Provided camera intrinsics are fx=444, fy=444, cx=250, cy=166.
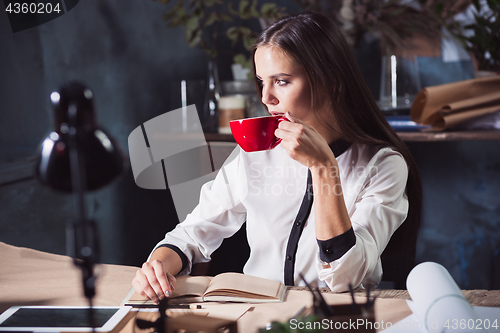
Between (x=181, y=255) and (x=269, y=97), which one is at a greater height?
(x=269, y=97)

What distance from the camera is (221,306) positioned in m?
0.78

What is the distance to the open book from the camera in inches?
31.7

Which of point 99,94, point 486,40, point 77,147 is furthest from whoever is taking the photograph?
point 99,94

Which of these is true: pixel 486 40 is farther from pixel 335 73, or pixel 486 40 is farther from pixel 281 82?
pixel 281 82

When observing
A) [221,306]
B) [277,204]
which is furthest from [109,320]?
[277,204]

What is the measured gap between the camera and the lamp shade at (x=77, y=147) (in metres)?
0.39

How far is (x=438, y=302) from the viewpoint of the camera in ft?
2.08

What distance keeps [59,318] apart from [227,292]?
0.29 meters

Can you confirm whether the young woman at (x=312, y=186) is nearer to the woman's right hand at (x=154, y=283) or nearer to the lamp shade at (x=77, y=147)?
the woman's right hand at (x=154, y=283)

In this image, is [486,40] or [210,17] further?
[210,17]

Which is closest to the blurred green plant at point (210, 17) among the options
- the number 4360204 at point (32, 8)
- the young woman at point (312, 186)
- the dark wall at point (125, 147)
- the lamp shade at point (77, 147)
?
the dark wall at point (125, 147)

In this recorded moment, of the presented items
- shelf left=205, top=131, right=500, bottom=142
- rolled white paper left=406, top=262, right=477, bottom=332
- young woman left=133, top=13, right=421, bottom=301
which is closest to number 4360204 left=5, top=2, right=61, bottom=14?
young woman left=133, top=13, right=421, bottom=301

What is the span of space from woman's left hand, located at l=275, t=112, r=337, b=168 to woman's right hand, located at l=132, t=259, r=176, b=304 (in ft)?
1.14

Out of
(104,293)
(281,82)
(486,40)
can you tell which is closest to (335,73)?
(281,82)
